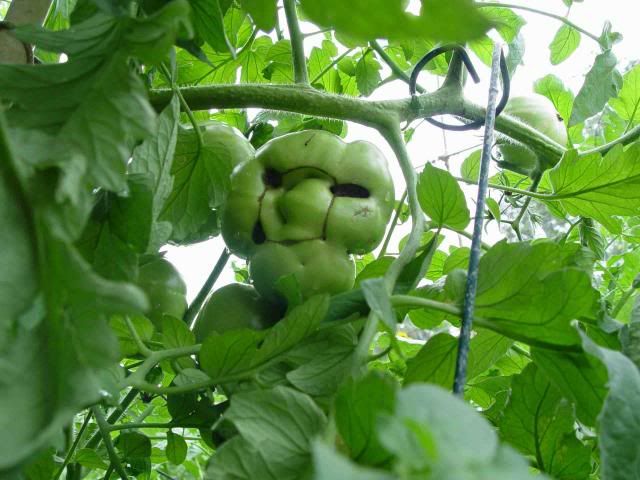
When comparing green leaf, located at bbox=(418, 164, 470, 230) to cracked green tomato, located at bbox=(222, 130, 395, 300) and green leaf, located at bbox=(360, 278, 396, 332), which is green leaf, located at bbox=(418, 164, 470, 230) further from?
green leaf, located at bbox=(360, 278, 396, 332)

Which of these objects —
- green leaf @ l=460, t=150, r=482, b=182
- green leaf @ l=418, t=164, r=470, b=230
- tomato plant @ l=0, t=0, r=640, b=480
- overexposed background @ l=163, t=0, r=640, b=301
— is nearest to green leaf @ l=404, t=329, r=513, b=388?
tomato plant @ l=0, t=0, r=640, b=480

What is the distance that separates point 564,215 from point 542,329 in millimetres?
474

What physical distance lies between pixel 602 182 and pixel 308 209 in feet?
1.01

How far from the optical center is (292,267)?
0.64 metres

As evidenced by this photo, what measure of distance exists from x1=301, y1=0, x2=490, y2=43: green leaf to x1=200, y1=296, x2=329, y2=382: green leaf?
0.66ft

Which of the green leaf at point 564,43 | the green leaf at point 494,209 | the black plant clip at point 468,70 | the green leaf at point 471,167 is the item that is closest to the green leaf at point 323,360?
the black plant clip at point 468,70

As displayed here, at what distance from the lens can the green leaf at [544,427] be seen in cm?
57

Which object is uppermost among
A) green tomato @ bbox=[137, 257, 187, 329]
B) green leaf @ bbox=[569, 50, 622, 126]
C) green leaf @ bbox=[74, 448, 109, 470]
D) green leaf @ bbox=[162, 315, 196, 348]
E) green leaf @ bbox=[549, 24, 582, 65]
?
green leaf @ bbox=[549, 24, 582, 65]

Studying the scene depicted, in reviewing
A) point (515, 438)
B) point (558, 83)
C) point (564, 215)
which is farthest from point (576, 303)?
point (558, 83)

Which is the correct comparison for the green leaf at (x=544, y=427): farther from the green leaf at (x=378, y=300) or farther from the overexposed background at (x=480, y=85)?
the overexposed background at (x=480, y=85)

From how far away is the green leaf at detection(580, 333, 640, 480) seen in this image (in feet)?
1.29

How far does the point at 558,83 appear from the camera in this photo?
108 centimetres

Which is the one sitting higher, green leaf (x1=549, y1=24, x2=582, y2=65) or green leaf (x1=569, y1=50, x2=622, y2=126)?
green leaf (x1=549, y1=24, x2=582, y2=65)

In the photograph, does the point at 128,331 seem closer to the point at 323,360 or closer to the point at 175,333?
the point at 175,333
